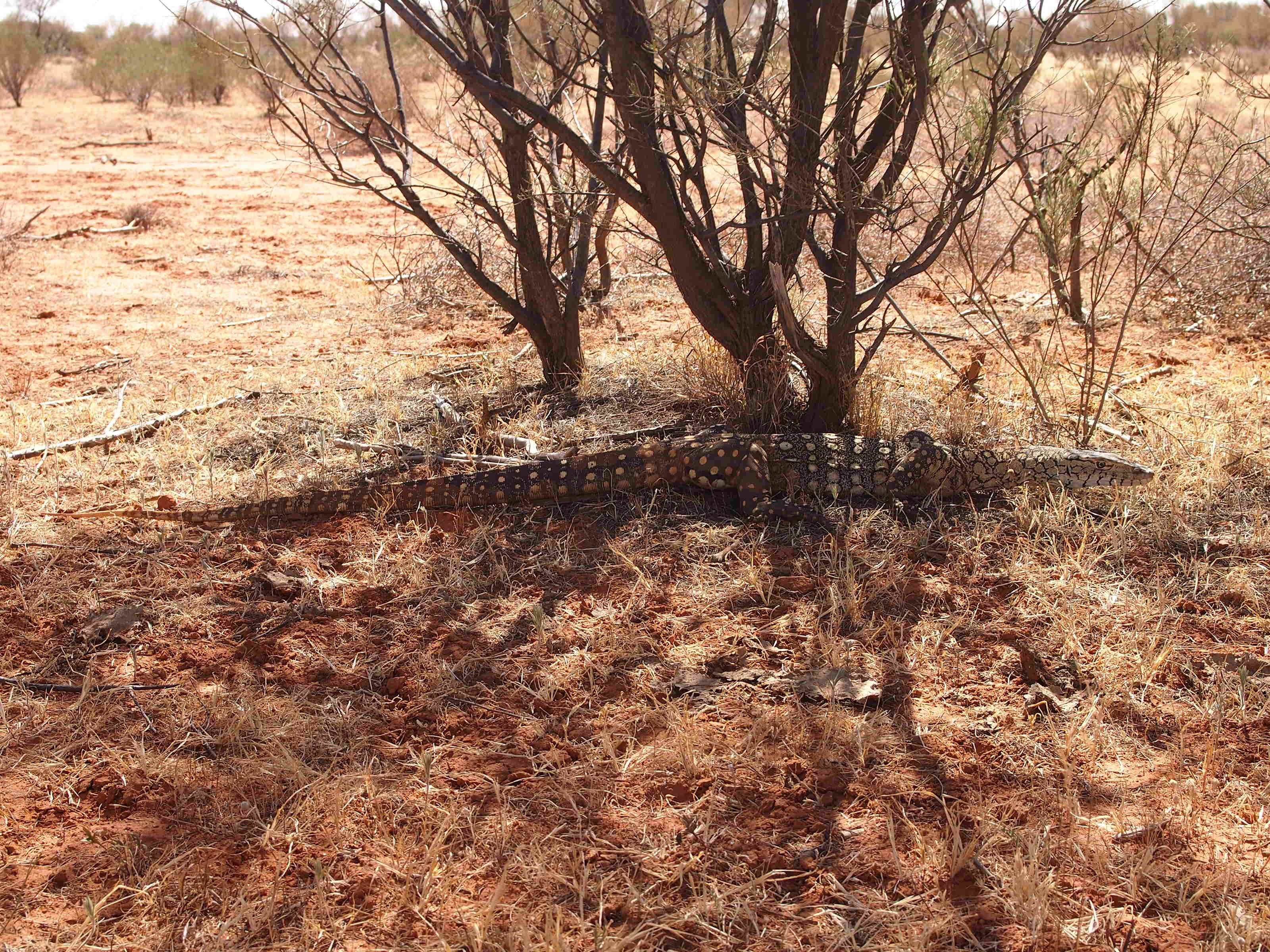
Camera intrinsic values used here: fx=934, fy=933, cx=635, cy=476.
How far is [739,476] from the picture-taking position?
4.98 meters

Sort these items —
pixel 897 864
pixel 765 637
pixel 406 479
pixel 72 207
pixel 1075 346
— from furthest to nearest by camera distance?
pixel 72 207
pixel 1075 346
pixel 406 479
pixel 765 637
pixel 897 864

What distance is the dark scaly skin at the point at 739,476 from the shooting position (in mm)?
4930

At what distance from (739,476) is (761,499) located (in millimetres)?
183

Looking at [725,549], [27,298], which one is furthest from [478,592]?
[27,298]

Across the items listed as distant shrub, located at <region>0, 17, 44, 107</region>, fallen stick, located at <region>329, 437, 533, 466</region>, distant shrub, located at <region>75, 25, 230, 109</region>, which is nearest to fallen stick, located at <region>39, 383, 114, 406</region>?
fallen stick, located at <region>329, 437, 533, 466</region>

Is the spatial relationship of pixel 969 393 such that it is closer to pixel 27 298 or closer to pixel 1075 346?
pixel 1075 346

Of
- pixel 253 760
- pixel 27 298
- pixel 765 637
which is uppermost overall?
pixel 27 298

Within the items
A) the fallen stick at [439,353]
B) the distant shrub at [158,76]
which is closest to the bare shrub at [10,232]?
the fallen stick at [439,353]

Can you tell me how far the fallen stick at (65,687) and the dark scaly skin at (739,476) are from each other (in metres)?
1.44

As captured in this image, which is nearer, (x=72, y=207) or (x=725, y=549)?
(x=725, y=549)

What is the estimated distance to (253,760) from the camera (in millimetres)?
3131

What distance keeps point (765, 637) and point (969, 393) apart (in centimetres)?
306

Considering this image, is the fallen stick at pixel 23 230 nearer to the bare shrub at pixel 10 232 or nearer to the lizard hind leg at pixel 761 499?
the bare shrub at pixel 10 232

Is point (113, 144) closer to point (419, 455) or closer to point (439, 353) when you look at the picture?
point (439, 353)
